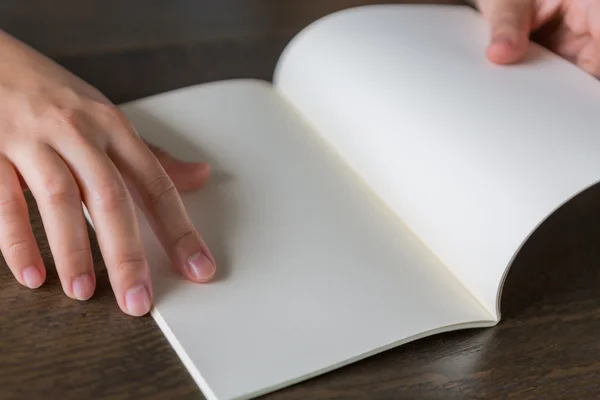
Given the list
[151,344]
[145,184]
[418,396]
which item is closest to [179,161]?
[145,184]

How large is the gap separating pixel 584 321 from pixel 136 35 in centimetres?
68

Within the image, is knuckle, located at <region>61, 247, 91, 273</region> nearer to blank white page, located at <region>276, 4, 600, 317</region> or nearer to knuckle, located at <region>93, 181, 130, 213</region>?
knuckle, located at <region>93, 181, 130, 213</region>

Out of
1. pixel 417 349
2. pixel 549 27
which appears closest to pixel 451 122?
pixel 417 349

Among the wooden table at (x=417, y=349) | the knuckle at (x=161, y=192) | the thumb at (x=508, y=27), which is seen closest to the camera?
the wooden table at (x=417, y=349)

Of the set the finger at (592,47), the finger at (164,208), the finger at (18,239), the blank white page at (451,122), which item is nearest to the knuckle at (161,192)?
the finger at (164,208)

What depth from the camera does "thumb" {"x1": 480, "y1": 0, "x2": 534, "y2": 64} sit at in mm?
777

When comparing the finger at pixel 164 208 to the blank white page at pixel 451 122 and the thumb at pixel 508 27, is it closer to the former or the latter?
the blank white page at pixel 451 122

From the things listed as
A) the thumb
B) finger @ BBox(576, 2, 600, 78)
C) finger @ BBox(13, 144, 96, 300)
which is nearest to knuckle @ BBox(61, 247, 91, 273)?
finger @ BBox(13, 144, 96, 300)

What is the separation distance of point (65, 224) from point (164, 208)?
89 millimetres

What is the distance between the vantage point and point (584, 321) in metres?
0.63

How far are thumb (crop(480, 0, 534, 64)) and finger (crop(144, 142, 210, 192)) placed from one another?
328 mm

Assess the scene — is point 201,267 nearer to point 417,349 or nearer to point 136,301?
point 136,301

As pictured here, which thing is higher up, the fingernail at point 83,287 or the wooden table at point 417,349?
the fingernail at point 83,287

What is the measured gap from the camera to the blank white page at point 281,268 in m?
0.56
